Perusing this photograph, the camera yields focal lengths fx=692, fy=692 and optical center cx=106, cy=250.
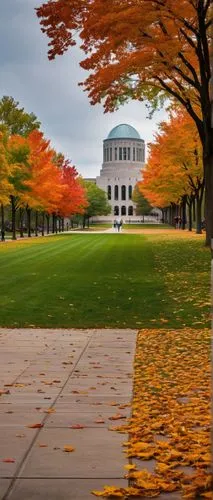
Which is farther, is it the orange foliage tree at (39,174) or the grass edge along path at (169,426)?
the orange foliage tree at (39,174)

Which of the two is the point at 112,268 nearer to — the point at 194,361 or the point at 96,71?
the point at 96,71

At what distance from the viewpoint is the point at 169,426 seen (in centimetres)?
596

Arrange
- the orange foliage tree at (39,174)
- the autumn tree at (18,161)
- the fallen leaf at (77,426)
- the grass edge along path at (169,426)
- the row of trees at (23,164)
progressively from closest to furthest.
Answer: the grass edge along path at (169,426) → the fallen leaf at (77,426) → the row of trees at (23,164) → the autumn tree at (18,161) → the orange foliage tree at (39,174)

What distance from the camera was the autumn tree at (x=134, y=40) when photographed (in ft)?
59.8

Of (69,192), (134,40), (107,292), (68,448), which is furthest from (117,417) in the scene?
(69,192)

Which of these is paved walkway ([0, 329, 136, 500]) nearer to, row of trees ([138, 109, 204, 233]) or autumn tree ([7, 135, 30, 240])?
row of trees ([138, 109, 204, 233])

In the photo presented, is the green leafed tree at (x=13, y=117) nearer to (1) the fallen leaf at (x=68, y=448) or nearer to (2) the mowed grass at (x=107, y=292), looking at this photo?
(2) the mowed grass at (x=107, y=292)

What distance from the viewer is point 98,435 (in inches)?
225

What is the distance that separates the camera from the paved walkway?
460 centimetres

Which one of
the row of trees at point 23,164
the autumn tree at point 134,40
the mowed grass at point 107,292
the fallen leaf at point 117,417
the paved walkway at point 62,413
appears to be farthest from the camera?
the row of trees at point 23,164

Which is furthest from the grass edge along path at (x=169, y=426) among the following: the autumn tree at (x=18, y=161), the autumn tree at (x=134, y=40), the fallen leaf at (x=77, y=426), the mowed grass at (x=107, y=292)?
the autumn tree at (x=18, y=161)

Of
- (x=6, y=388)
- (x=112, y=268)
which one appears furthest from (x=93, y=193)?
(x=6, y=388)

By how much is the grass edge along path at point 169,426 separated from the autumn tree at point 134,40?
8.49 metres

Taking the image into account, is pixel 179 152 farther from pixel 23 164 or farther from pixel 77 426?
pixel 77 426
